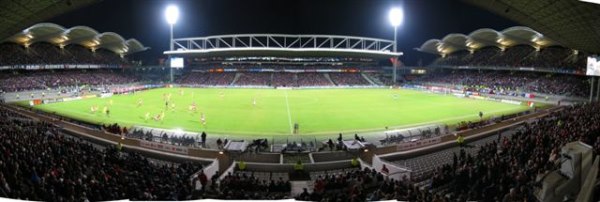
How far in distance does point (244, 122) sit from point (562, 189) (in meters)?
16.3

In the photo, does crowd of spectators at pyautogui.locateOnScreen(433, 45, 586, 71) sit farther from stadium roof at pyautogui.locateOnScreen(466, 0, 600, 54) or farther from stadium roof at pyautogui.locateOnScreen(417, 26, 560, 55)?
stadium roof at pyautogui.locateOnScreen(466, 0, 600, 54)

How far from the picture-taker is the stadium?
20.9 ft

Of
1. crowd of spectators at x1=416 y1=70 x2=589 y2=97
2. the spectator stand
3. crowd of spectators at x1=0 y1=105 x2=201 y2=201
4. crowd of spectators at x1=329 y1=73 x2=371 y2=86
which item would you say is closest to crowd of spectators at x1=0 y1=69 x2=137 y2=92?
the spectator stand

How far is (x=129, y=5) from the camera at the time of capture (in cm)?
1742

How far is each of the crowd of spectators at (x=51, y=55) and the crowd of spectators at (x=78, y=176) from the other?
38.7m

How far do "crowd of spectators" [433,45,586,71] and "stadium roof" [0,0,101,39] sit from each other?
41.6m

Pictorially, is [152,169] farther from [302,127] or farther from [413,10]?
[302,127]

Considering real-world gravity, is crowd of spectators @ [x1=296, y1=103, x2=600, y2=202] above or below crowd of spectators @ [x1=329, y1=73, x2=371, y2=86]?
below

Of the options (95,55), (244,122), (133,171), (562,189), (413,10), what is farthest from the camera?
(95,55)

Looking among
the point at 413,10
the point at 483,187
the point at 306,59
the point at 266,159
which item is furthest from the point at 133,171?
the point at 306,59

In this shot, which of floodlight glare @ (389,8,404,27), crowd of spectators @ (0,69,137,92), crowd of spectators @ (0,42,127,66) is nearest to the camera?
floodlight glare @ (389,8,404,27)

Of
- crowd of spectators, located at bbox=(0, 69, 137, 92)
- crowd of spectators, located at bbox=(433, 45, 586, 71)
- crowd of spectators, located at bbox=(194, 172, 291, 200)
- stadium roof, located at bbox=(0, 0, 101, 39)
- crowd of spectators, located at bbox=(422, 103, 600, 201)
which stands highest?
crowd of spectators, located at bbox=(433, 45, 586, 71)

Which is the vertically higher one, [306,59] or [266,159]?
[306,59]

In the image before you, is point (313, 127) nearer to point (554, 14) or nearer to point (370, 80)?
point (554, 14)
